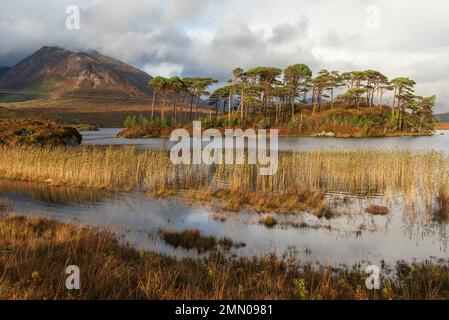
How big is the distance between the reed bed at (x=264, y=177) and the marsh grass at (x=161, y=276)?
955 centimetres

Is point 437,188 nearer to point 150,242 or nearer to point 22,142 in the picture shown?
point 150,242

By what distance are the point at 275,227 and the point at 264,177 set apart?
8989 millimetres

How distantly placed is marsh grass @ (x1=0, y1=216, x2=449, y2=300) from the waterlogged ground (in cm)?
111

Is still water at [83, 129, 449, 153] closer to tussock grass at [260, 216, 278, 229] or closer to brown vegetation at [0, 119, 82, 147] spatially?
brown vegetation at [0, 119, 82, 147]

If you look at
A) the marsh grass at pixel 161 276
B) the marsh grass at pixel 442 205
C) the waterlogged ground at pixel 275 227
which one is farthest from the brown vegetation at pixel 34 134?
the marsh grass at pixel 442 205

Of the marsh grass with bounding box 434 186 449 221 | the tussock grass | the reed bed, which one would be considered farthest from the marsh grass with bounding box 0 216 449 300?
the reed bed

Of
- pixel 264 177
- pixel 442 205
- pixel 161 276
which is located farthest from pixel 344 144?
pixel 161 276

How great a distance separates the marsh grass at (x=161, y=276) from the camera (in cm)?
568

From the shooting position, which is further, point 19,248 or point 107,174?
point 107,174

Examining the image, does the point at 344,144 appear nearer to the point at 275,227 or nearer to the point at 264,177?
the point at 264,177

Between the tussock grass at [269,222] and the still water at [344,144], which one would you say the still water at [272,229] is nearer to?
the tussock grass at [269,222]

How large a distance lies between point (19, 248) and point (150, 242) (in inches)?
146

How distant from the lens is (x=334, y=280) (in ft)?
24.8
